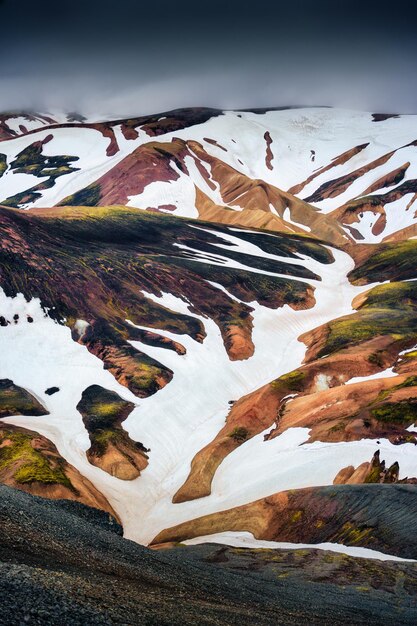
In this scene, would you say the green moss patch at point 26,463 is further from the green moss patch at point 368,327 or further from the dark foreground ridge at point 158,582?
the green moss patch at point 368,327

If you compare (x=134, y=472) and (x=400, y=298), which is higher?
(x=400, y=298)

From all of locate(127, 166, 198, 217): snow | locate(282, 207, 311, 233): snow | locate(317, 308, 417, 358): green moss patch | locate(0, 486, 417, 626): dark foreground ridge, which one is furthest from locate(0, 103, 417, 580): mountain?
locate(127, 166, 198, 217): snow

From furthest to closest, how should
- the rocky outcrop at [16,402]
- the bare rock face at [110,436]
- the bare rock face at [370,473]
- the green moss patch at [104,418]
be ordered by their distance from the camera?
the rocky outcrop at [16,402] → the green moss patch at [104,418] → the bare rock face at [110,436] → the bare rock face at [370,473]

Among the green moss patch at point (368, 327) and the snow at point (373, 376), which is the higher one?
the green moss patch at point (368, 327)

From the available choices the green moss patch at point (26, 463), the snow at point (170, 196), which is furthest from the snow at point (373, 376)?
the snow at point (170, 196)

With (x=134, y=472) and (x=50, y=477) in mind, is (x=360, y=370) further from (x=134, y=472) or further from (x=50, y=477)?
(x=50, y=477)

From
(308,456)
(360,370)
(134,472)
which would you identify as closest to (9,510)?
(308,456)

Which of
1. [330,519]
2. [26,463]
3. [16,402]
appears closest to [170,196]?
[16,402]
